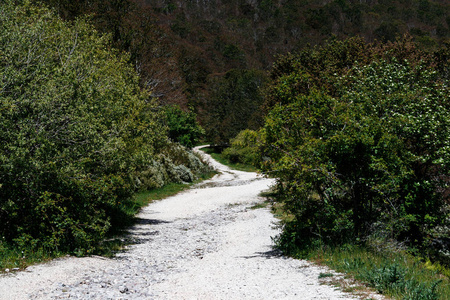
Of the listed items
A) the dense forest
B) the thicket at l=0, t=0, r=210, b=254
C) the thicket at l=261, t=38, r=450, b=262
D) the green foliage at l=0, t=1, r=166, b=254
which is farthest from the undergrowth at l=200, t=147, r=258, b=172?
the green foliage at l=0, t=1, r=166, b=254

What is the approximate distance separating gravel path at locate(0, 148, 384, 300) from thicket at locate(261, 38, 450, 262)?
58.8 inches

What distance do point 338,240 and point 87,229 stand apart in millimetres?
6920

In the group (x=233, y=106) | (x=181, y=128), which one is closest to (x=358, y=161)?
(x=181, y=128)

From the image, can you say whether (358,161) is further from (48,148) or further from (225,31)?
(225,31)

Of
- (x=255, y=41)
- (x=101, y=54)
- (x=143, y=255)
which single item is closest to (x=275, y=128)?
(x=143, y=255)

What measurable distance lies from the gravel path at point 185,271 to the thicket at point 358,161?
149cm

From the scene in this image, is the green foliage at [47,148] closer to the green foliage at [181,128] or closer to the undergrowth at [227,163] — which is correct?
the undergrowth at [227,163]

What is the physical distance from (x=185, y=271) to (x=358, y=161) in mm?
5279

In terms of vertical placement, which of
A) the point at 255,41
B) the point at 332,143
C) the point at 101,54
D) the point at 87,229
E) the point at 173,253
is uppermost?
the point at 255,41

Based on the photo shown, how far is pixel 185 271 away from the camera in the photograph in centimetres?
1035

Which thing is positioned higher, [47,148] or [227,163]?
[47,148]

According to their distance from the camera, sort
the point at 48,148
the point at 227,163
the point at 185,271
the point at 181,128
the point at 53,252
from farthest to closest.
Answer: the point at 227,163
the point at 181,128
the point at 185,271
the point at 53,252
the point at 48,148

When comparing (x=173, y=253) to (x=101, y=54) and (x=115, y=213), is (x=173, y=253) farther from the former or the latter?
(x=101, y=54)

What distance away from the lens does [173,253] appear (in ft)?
41.5
